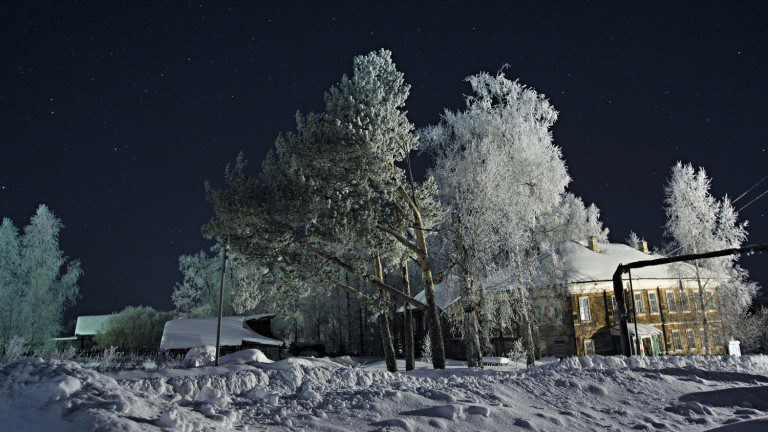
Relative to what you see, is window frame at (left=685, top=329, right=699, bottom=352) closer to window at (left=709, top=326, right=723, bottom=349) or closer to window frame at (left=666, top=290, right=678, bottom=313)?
window at (left=709, top=326, right=723, bottom=349)

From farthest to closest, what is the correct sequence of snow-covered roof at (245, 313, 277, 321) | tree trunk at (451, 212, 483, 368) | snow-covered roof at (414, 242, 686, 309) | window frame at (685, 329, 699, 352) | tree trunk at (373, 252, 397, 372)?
snow-covered roof at (245, 313, 277, 321) < window frame at (685, 329, 699, 352) < snow-covered roof at (414, 242, 686, 309) < tree trunk at (373, 252, 397, 372) < tree trunk at (451, 212, 483, 368)

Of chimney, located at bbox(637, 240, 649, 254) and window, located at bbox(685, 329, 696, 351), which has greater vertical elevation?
chimney, located at bbox(637, 240, 649, 254)

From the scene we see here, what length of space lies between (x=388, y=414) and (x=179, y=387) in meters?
3.32

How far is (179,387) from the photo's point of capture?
7938mm

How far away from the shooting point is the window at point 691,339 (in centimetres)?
3578

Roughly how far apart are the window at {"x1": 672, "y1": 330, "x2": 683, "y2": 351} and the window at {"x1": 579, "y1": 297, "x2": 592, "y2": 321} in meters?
7.07

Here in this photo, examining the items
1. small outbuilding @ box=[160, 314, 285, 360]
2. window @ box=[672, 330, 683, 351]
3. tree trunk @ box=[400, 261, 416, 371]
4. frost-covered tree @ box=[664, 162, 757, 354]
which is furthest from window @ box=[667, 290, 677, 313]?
small outbuilding @ box=[160, 314, 285, 360]

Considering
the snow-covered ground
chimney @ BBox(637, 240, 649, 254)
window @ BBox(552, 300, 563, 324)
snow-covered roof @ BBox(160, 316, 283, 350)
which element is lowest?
the snow-covered ground

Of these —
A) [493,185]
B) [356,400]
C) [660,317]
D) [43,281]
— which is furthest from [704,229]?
[43,281]

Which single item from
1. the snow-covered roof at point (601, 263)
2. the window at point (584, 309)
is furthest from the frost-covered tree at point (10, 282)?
the window at point (584, 309)

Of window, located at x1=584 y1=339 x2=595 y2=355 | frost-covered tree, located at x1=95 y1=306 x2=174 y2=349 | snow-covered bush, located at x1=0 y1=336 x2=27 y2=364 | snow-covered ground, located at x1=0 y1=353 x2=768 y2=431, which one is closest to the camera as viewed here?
snow-covered ground, located at x1=0 y1=353 x2=768 y2=431

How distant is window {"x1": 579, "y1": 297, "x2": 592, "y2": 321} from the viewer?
34.4 meters

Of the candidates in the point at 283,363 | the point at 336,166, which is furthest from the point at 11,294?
the point at 283,363

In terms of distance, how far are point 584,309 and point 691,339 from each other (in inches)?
344
